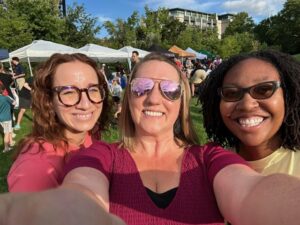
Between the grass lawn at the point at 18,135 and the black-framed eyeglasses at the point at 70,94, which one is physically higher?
the black-framed eyeglasses at the point at 70,94

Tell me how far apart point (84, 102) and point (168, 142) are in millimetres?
583

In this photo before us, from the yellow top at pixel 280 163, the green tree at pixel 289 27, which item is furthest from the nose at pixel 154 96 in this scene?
the green tree at pixel 289 27

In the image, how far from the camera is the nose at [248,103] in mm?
2146

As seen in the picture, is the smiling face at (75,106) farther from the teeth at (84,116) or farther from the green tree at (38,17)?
the green tree at (38,17)

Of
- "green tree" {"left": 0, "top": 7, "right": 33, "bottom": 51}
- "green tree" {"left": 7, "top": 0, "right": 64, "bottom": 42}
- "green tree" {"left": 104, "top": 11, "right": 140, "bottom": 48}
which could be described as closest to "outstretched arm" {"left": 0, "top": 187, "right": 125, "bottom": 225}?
"green tree" {"left": 0, "top": 7, "right": 33, "bottom": 51}

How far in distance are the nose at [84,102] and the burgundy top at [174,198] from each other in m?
0.42

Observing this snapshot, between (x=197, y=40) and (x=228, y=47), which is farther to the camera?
(x=228, y=47)

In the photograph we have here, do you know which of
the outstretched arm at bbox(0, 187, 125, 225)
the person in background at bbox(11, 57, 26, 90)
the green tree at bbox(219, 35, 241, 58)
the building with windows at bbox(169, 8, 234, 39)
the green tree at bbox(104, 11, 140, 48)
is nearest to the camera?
the outstretched arm at bbox(0, 187, 125, 225)

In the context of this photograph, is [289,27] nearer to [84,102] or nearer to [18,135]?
[18,135]

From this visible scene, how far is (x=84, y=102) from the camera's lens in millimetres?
2354

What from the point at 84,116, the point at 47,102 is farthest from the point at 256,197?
the point at 47,102

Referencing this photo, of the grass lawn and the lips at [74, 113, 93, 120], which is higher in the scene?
the lips at [74, 113, 93, 120]

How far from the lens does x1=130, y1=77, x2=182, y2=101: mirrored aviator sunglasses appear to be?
86.1 inches

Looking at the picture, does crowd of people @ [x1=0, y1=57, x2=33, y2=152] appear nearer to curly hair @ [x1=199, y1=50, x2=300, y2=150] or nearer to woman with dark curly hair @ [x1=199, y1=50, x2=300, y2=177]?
curly hair @ [x1=199, y1=50, x2=300, y2=150]
